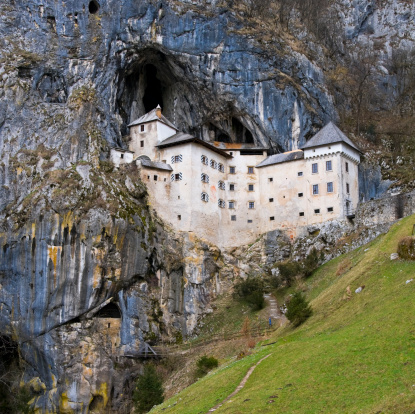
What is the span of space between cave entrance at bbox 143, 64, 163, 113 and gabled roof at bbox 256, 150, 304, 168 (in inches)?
642

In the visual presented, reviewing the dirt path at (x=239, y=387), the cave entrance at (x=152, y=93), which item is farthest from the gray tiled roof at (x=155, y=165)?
the dirt path at (x=239, y=387)

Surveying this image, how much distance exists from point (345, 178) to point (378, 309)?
32212mm

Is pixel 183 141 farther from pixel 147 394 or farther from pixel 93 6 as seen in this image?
pixel 147 394

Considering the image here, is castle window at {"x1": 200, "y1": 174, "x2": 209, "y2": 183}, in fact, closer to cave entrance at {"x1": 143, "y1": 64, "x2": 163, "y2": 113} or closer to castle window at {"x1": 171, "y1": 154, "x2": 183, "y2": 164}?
castle window at {"x1": 171, "y1": 154, "x2": 183, "y2": 164}

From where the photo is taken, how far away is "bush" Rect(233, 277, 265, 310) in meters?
49.6

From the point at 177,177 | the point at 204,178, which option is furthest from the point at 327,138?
the point at 177,177

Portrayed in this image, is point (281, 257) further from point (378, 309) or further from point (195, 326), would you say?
point (378, 309)

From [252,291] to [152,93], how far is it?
30.1 meters

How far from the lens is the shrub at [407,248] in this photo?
2973 centimetres

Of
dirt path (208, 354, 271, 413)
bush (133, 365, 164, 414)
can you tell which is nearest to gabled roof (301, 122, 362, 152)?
bush (133, 365, 164, 414)

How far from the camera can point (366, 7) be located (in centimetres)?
8544

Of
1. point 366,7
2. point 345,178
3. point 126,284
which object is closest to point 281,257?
point 345,178

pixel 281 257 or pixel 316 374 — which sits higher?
pixel 281 257

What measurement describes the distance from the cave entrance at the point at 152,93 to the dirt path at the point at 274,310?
97.1 feet
